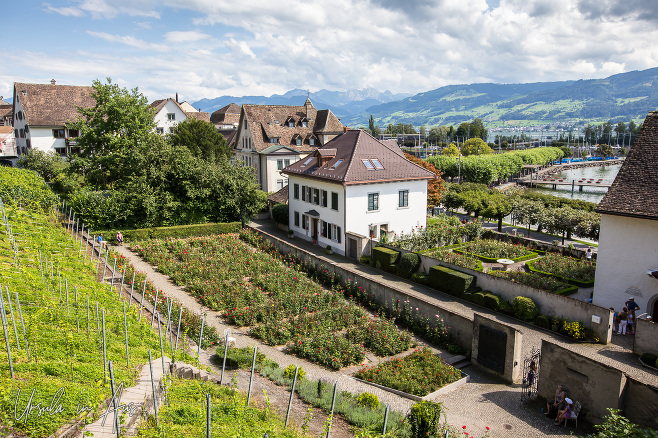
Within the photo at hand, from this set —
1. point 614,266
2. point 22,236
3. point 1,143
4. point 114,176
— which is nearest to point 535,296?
point 614,266

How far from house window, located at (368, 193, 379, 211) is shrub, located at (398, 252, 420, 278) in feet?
19.7

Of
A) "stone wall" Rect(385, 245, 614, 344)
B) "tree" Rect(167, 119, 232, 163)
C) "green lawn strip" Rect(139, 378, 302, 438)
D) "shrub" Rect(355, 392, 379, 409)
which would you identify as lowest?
"shrub" Rect(355, 392, 379, 409)

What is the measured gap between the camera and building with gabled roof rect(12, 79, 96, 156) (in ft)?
190

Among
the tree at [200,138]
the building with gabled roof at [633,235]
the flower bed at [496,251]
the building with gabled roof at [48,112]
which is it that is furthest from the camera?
the building with gabled roof at [48,112]

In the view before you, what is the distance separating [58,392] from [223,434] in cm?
355

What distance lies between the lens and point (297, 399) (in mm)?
14461

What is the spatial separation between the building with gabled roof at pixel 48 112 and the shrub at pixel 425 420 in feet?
193

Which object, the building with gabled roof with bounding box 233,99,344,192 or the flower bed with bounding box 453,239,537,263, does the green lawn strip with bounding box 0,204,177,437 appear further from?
the building with gabled roof with bounding box 233,99,344,192

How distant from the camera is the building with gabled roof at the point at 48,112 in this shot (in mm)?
58000

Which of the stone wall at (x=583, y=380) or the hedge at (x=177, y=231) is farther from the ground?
the hedge at (x=177, y=231)

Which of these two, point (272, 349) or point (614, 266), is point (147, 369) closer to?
point (272, 349)

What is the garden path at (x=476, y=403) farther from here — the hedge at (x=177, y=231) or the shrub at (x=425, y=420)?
the hedge at (x=177, y=231)

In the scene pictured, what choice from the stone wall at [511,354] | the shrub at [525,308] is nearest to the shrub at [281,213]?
the shrub at [525,308]

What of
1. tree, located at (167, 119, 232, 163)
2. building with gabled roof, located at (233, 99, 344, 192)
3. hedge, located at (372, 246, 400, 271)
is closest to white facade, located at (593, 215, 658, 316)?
hedge, located at (372, 246, 400, 271)
